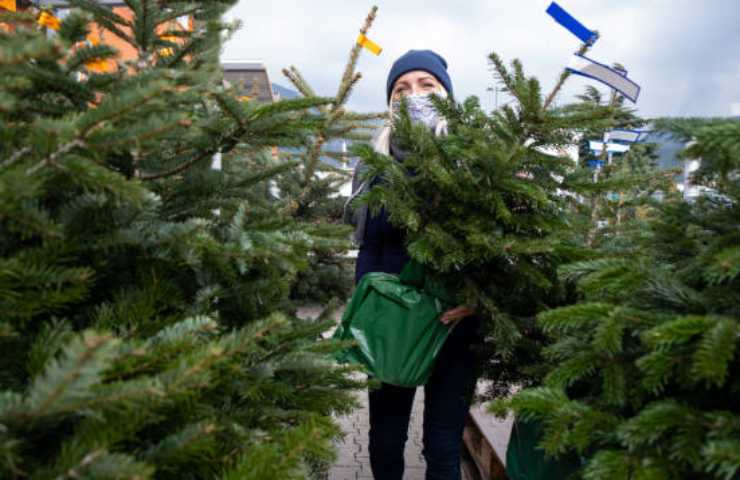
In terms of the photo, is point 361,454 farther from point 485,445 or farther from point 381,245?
point 381,245

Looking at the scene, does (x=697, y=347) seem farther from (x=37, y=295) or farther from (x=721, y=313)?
(x=37, y=295)

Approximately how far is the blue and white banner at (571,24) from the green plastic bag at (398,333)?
1320 millimetres

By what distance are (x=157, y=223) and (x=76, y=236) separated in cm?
18

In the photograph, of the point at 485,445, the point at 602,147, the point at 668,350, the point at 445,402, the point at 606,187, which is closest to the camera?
the point at 668,350

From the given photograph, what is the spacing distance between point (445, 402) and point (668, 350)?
151cm

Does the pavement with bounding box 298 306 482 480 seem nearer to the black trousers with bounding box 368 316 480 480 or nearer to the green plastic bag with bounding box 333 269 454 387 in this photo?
the black trousers with bounding box 368 316 480 480

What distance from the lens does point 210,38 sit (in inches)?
62.9

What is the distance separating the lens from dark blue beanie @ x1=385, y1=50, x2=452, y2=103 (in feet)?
9.57

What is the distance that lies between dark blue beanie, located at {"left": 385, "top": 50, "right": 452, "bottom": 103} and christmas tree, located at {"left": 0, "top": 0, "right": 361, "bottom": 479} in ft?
4.39

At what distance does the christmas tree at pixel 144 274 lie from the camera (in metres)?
0.93

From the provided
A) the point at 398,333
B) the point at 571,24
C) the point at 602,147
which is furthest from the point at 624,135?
the point at 398,333

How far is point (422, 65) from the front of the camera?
2.90 meters

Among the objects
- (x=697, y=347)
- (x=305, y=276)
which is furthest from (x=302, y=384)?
(x=305, y=276)

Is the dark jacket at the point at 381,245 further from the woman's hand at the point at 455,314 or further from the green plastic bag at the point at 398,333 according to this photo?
the woman's hand at the point at 455,314
